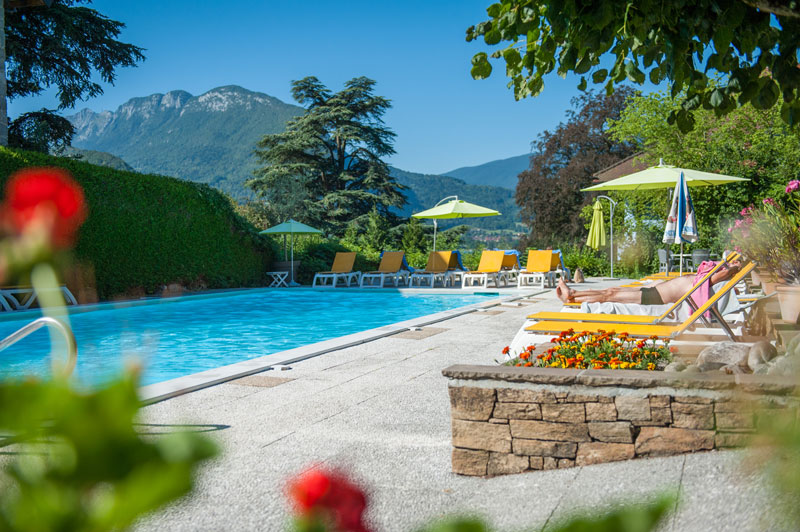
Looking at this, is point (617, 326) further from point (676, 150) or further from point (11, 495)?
point (676, 150)

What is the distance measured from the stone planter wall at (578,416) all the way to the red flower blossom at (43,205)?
2682 millimetres

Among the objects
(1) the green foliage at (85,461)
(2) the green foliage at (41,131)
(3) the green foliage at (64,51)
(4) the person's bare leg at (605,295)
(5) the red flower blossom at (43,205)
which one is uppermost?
(3) the green foliage at (64,51)

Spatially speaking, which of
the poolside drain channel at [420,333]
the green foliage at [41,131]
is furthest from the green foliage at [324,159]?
the poolside drain channel at [420,333]

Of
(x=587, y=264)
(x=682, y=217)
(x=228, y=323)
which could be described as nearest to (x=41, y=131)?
(x=228, y=323)

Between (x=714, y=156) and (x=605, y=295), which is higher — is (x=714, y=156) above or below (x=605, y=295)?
above

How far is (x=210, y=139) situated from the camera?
13150cm

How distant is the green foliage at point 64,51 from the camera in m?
17.3

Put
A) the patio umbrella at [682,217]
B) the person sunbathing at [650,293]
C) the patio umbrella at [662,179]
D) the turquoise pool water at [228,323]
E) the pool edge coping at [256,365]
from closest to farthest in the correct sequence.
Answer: the pool edge coping at [256,365] < the person sunbathing at [650,293] < the turquoise pool water at [228,323] < the patio umbrella at [682,217] < the patio umbrella at [662,179]

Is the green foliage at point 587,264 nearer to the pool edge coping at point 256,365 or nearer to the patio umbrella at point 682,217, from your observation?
the patio umbrella at point 682,217

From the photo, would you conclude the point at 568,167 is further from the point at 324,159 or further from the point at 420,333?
the point at 420,333

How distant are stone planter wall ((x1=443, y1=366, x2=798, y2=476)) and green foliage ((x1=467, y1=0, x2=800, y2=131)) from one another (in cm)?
126

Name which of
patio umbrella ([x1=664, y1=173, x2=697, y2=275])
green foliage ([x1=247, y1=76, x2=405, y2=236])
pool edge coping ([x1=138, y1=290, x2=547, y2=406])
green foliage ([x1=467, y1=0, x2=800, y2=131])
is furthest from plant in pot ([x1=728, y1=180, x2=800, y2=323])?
green foliage ([x1=247, y1=76, x2=405, y2=236])

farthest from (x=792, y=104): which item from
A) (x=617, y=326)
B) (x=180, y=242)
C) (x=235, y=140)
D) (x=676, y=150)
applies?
(x=235, y=140)

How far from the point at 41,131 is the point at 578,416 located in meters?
17.8
